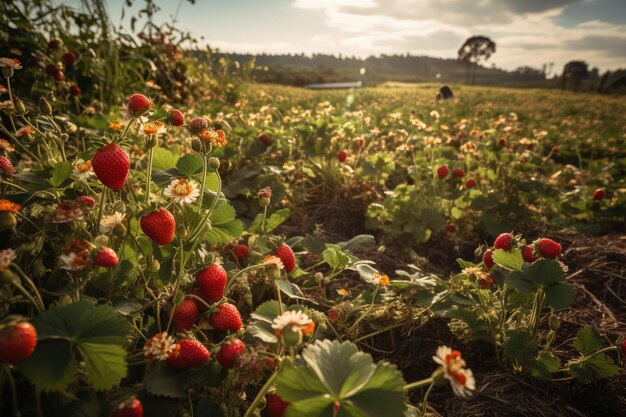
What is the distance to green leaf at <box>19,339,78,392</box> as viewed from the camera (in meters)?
0.72

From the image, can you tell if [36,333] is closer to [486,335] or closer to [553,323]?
[486,335]

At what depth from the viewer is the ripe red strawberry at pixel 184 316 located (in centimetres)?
111

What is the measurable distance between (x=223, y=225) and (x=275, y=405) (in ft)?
1.92

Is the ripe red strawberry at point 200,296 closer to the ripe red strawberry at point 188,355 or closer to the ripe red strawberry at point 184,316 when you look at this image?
the ripe red strawberry at point 184,316

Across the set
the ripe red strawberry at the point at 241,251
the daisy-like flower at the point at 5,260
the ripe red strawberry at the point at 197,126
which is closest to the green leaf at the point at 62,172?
the ripe red strawberry at the point at 197,126

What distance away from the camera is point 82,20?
393cm

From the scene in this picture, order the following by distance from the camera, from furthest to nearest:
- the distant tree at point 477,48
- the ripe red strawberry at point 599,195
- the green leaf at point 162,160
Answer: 1. the distant tree at point 477,48
2. the ripe red strawberry at point 599,195
3. the green leaf at point 162,160

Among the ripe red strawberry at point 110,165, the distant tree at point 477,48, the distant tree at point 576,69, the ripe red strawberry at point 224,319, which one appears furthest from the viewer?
the distant tree at point 477,48

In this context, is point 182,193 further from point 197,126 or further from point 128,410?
point 128,410

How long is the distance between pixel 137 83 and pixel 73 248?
409 cm

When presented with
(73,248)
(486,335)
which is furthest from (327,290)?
(73,248)

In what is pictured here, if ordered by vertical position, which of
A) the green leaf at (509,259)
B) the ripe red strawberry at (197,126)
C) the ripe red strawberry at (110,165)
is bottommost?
the green leaf at (509,259)

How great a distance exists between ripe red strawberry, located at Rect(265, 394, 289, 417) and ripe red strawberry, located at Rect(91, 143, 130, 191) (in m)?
0.70

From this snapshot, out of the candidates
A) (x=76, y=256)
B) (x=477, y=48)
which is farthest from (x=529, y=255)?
(x=477, y=48)
